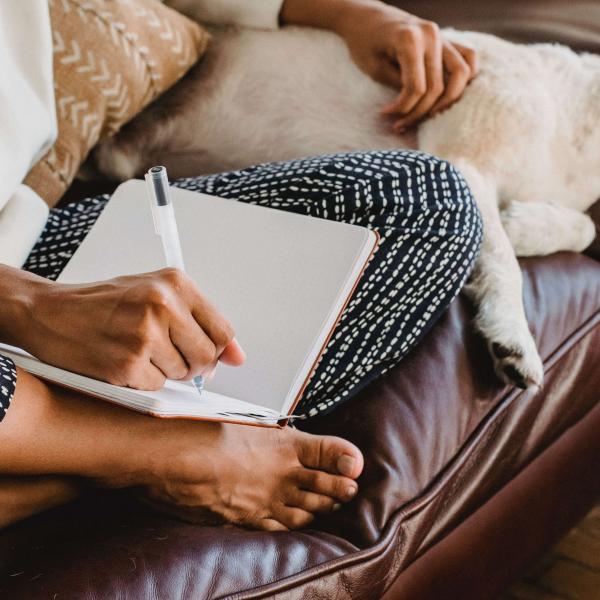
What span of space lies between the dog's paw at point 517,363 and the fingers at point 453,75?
44 centimetres

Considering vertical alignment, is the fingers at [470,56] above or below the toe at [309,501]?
above

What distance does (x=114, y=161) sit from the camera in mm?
1202

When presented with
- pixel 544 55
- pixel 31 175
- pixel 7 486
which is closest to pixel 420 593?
pixel 7 486

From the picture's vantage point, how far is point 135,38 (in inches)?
42.5

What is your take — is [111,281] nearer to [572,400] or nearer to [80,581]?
[80,581]

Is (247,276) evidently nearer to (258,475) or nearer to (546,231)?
(258,475)

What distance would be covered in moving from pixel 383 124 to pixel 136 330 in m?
0.71

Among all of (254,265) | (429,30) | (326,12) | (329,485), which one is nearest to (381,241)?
(254,265)

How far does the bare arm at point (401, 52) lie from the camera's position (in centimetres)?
107

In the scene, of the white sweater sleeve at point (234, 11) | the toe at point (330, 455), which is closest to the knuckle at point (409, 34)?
the white sweater sleeve at point (234, 11)

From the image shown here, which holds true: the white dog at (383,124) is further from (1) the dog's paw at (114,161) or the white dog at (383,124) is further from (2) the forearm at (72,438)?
(2) the forearm at (72,438)

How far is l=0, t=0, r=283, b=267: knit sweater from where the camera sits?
0.81 meters

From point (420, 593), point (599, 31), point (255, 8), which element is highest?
point (599, 31)

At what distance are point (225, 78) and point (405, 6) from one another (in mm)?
342
